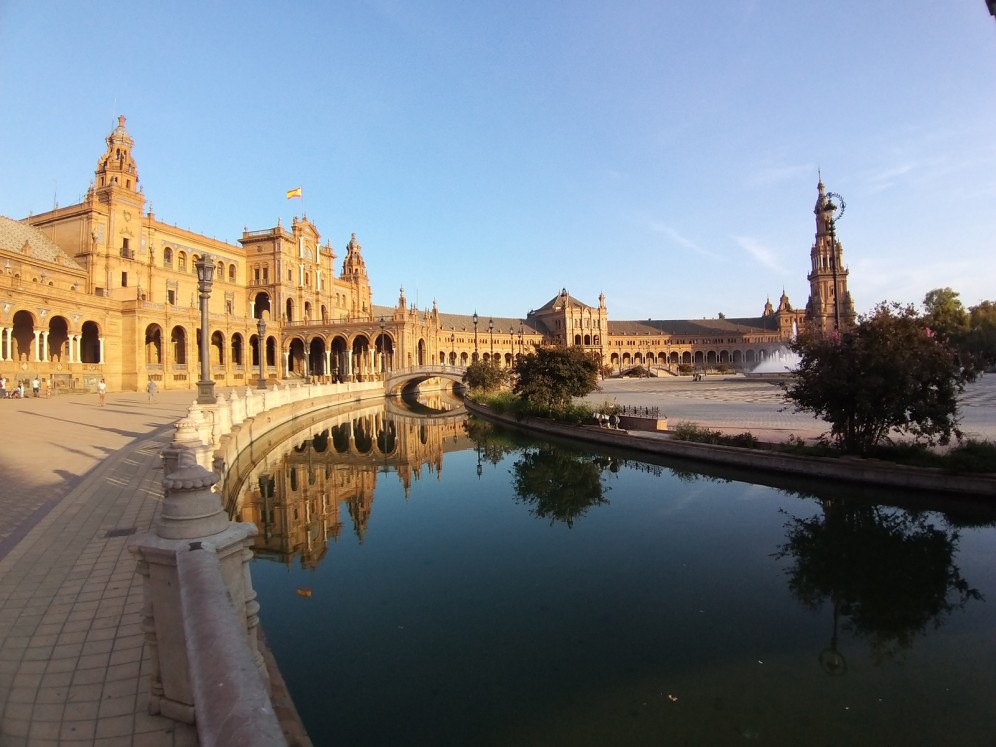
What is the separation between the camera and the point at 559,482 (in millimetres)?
16078

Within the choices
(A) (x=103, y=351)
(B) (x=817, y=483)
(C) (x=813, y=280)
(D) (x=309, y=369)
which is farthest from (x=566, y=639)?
(C) (x=813, y=280)

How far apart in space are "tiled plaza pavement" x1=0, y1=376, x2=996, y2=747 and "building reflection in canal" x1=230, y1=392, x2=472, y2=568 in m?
2.29

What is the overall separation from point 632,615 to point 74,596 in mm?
6223

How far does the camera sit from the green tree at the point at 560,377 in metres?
25.6

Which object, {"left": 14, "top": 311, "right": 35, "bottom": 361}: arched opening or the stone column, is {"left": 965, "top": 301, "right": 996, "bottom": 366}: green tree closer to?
the stone column

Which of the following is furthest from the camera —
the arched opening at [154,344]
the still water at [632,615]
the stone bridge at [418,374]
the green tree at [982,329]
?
the green tree at [982,329]

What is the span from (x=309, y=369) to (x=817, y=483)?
181ft

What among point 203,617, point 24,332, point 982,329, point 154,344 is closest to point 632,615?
point 203,617

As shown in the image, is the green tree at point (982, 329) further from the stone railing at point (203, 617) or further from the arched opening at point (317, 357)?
the stone railing at point (203, 617)

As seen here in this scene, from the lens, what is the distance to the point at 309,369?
6162 cm

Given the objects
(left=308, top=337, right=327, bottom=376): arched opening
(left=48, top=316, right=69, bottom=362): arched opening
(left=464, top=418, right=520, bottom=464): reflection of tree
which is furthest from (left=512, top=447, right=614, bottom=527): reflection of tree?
(left=308, top=337, right=327, bottom=376): arched opening

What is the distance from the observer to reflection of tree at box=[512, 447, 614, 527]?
13.1 meters

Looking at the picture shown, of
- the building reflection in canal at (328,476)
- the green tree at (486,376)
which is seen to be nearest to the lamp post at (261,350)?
the building reflection in canal at (328,476)

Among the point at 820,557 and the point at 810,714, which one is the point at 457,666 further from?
the point at 820,557
